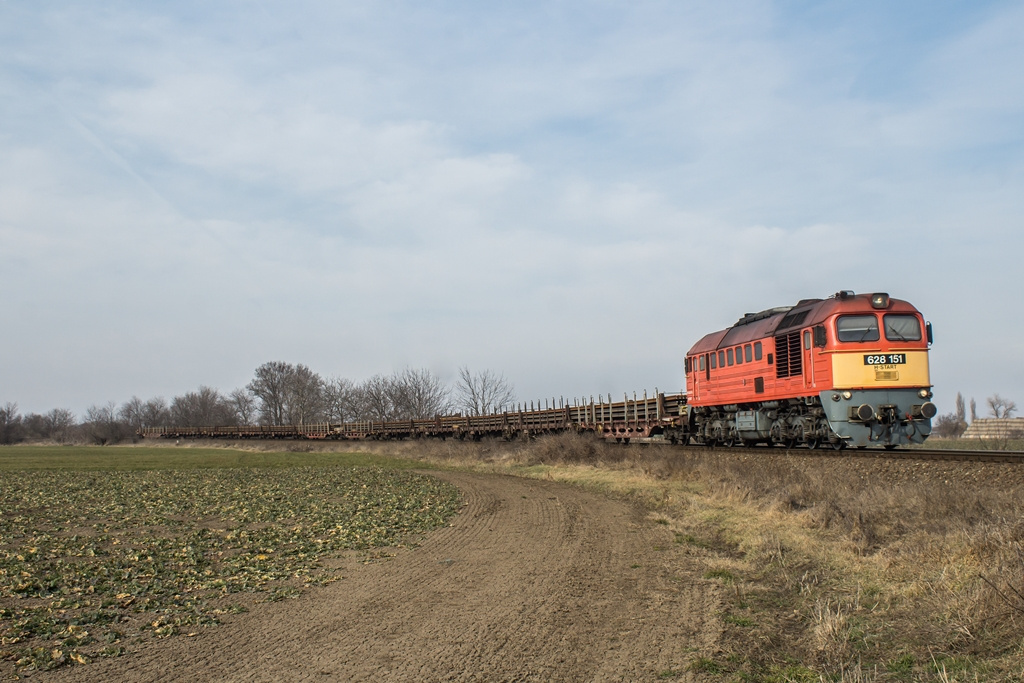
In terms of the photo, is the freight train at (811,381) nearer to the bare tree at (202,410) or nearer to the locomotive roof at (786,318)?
the locomotive roof at (786,318)

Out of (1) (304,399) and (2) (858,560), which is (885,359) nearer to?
(2) (858,560)

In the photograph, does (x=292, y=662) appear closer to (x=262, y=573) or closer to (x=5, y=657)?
(x=5, y=657)

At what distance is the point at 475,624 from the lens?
7.79 metres

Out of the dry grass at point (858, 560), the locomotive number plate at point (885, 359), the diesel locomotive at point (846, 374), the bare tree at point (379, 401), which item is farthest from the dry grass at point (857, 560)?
the bare tree at point (379, 401)

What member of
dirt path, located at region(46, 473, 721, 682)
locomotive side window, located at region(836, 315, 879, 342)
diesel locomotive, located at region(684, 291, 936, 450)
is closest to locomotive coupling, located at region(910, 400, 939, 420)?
diesel locomotive, located at region(684, 291, 936, 450)

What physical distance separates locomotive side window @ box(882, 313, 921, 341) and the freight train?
25mm

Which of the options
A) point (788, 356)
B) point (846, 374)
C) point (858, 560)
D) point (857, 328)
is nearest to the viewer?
point (858, 560)

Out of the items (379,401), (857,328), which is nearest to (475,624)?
(857,328)

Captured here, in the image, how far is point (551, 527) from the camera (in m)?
14.2

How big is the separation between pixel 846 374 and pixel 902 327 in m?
1.98

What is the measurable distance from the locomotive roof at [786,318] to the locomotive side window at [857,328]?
22 cm

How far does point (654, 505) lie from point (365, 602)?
31.9ft

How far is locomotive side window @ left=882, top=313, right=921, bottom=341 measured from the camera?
59.8 feet

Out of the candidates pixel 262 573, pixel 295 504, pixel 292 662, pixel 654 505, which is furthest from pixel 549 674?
pixel 295 504
